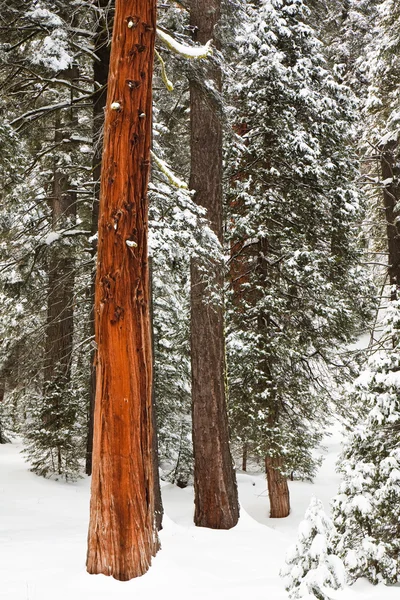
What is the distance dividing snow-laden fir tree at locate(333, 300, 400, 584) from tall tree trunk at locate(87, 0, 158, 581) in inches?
77.9

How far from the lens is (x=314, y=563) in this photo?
386cm

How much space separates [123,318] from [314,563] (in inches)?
90.0

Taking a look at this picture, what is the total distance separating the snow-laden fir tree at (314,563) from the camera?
12.3 feet

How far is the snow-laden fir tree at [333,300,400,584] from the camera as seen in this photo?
502 cm

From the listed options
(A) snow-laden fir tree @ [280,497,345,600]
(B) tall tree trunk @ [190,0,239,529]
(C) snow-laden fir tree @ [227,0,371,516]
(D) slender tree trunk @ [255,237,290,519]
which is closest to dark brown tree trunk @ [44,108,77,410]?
(C) snow-laden fir tree @ [227,0,371,516]

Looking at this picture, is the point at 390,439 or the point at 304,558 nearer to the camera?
the point at 304,558

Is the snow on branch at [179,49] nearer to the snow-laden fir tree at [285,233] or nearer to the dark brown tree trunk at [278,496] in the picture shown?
the snow-laden fir tree at [285,233]

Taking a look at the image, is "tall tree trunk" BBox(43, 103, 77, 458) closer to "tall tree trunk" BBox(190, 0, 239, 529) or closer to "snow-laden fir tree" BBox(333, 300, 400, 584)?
"tall tree trunk" BBox(190, 0, 239, 529)

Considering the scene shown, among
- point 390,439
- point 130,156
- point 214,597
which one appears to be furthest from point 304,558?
point 130,156

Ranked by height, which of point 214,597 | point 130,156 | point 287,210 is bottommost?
point 214,597

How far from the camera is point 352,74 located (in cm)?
1486

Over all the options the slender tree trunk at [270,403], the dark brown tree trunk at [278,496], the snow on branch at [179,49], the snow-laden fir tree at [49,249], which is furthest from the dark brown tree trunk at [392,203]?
the snow on branch at [179,49]

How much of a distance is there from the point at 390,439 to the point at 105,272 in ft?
11.2

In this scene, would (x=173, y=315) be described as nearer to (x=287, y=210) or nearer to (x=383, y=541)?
(x=287, y=210)
